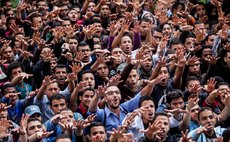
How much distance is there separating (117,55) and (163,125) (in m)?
2.53

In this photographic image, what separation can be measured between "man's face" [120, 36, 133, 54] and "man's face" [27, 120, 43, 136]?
2.75 metres

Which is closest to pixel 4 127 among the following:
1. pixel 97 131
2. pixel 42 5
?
pixel 97 131

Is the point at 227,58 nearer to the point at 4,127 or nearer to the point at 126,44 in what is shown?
the point at 126,44

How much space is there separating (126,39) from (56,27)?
1.44 m

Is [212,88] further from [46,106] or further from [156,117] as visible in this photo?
[46,106]

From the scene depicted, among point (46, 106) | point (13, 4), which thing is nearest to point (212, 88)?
point (46, 106)

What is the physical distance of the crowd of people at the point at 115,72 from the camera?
21.3ft

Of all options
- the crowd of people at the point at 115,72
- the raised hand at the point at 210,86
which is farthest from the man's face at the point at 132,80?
the raised hand at the point at 210,86

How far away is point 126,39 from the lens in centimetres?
905

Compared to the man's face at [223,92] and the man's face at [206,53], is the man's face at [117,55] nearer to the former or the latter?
the man's face at [206,53]

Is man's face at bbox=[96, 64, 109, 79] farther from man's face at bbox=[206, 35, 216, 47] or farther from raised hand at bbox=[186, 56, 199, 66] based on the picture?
man's face at bbox=[206, 35, 216, 47]

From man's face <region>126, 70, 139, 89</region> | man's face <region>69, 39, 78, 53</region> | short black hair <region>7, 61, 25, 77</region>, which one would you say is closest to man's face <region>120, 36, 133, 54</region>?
man's face <region>69, 39, 78, 53</region>

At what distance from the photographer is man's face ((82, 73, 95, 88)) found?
7887mm

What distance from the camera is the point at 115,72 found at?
8352mm
